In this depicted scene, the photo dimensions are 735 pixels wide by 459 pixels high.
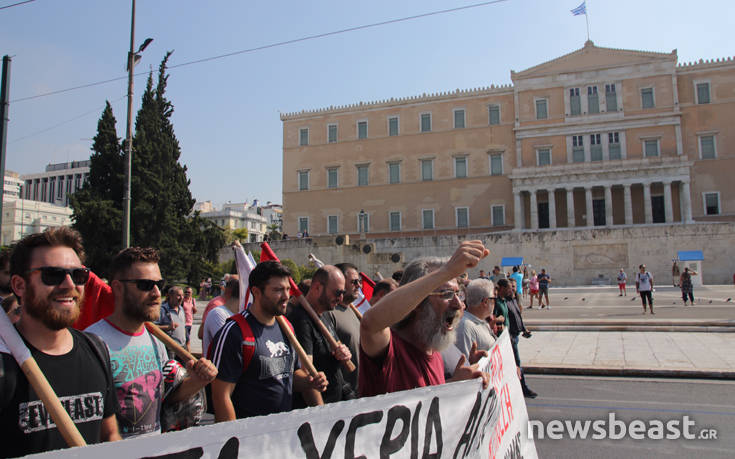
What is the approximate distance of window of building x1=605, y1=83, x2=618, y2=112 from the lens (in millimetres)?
41156

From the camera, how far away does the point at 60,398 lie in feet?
6.17

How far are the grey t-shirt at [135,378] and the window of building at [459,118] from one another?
44391mm

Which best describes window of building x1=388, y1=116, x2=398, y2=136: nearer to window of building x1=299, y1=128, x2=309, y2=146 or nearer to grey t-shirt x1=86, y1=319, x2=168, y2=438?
window of building x1=299, y1=128, x2=309, y2=146

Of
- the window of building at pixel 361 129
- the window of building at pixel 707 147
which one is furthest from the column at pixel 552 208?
the window of building at pixel 361 129

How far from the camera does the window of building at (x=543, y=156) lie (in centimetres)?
4253

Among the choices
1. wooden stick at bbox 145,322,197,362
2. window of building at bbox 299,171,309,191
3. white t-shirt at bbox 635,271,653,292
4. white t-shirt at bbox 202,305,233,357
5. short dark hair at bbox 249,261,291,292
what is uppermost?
window of building at bbox 299,171,309,191

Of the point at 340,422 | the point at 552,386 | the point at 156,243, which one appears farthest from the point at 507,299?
the point at 156,243

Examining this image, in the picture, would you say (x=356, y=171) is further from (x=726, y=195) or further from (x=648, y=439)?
(x=648, y=439)

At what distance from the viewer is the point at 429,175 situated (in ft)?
150

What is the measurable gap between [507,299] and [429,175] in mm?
39201

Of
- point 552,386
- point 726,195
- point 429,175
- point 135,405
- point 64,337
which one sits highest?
point 429,175

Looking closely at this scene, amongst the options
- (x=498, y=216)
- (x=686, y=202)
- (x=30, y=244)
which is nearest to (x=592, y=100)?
(x=686, y=202)

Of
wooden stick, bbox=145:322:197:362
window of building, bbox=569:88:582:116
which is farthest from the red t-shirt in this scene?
window of building, bbox=569:88:582:116

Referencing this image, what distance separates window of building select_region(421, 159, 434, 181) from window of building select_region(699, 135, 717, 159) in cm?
2071
